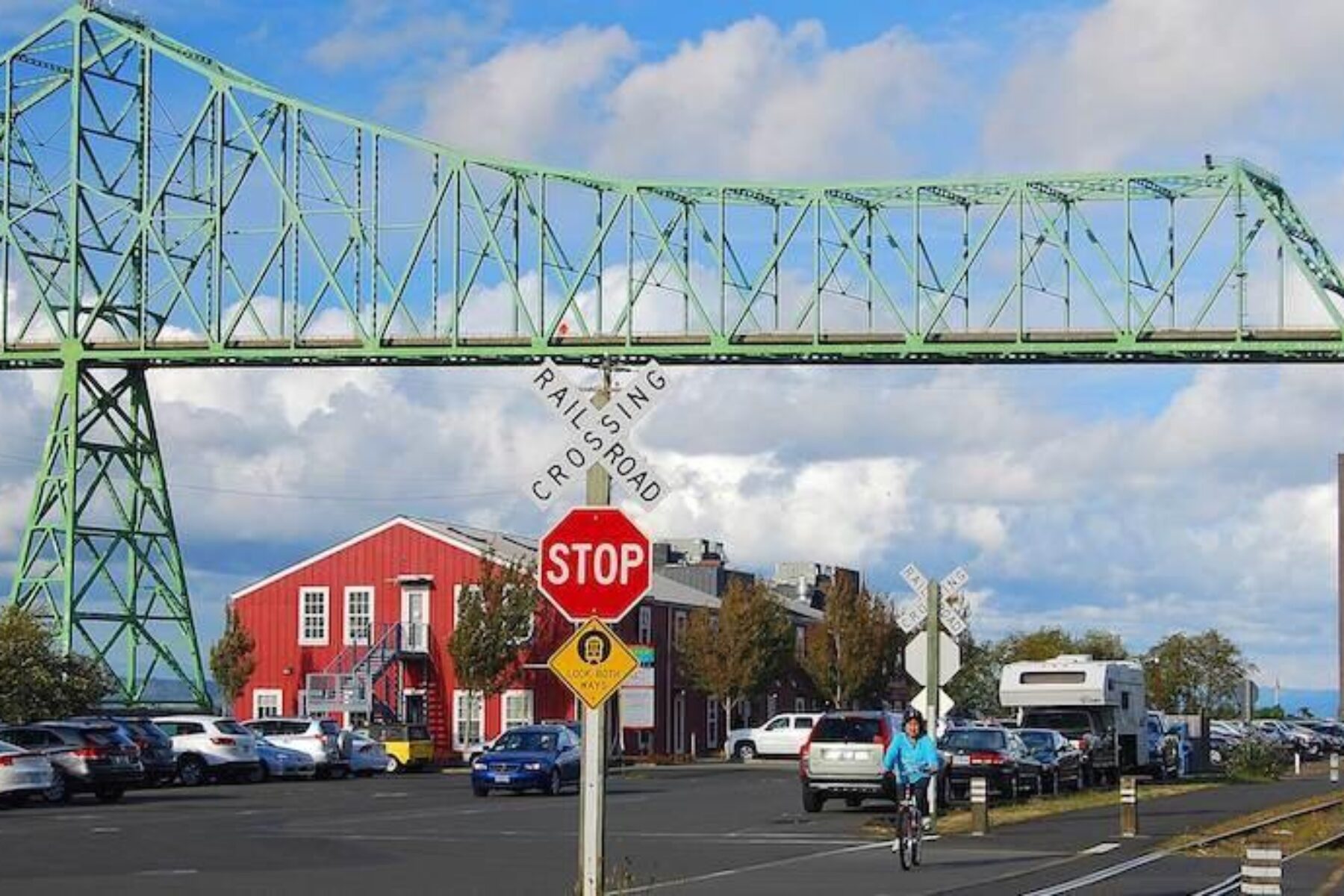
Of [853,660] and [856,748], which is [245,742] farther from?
[853,660]

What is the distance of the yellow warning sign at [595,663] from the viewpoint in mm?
15539

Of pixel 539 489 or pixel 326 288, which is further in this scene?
pixel 326 288

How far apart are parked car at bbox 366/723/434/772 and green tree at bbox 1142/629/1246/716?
56.5m

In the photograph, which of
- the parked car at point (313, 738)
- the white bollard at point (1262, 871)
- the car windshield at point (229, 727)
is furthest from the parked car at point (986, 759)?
the white bollard at point (1262, 871)

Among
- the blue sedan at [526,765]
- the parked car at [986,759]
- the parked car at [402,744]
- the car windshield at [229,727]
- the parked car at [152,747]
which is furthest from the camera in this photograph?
the parked car at [402,744]

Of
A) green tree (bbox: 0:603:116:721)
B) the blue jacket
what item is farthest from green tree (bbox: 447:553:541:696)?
the blue jacket

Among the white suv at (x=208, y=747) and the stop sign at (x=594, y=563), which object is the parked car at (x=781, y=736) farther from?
the stop sign at (x=594, y=563)

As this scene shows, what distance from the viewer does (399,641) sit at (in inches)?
3071

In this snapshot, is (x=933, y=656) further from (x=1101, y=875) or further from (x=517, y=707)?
(x=517, y=707)

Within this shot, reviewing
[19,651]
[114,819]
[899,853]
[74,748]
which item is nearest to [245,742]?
[19,651]

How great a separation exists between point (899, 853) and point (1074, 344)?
42.4 metres

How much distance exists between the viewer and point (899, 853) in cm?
2606

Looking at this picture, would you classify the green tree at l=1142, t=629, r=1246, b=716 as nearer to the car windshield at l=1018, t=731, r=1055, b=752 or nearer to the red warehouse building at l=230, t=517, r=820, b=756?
the red warehouse building at l=230, t=517, r=820, b=756

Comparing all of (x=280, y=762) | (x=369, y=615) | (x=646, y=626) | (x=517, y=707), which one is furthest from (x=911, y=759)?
(x=646, y=626)
